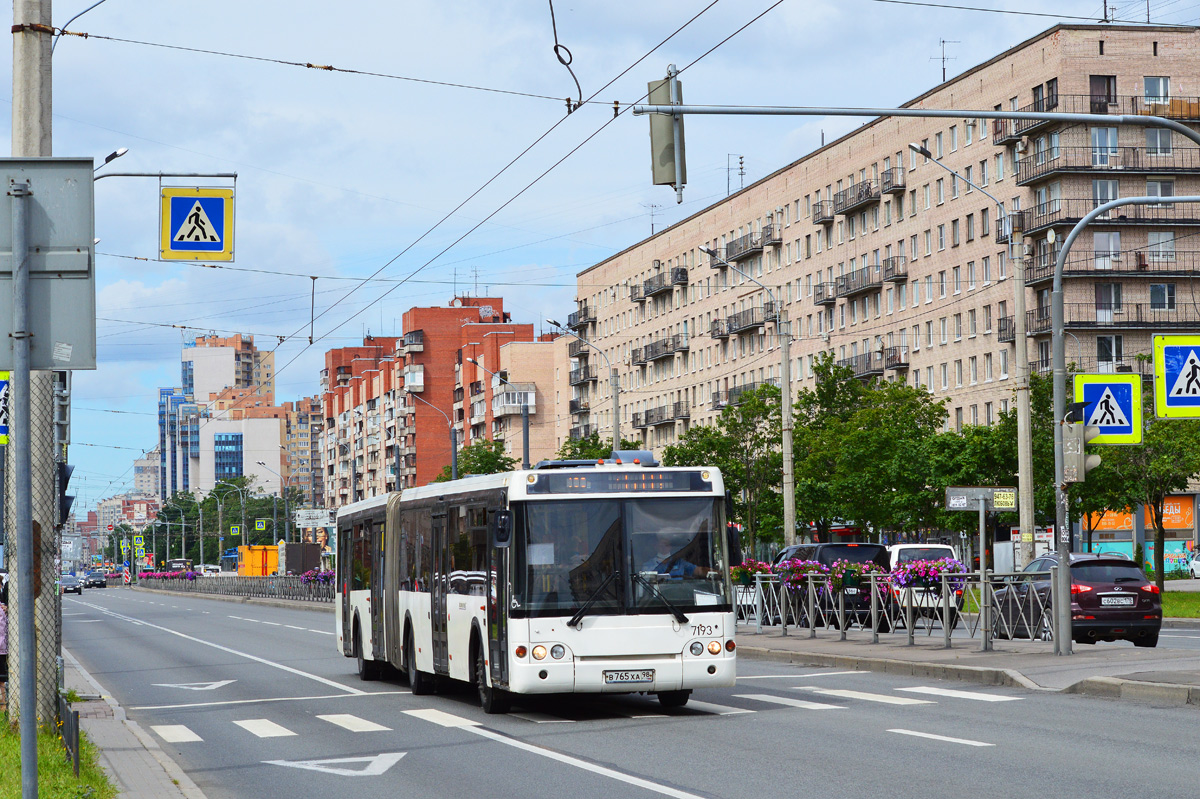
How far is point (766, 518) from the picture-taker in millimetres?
70875

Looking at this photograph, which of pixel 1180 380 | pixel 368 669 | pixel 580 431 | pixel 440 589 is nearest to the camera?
pixel 440 589

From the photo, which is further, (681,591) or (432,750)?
(681,591)

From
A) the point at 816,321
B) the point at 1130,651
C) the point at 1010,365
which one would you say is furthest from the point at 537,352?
the point at 1130,651

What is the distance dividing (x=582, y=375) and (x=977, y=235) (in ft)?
168

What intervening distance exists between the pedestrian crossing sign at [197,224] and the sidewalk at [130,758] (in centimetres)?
482

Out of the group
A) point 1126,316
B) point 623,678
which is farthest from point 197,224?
point 1126,316

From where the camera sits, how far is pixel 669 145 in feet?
51.2

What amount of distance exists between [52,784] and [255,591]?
70.9m

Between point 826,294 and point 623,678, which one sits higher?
point 826,294

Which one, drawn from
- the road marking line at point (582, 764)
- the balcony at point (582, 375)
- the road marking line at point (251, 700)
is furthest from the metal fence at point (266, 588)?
the road marking line at point (582, 764)

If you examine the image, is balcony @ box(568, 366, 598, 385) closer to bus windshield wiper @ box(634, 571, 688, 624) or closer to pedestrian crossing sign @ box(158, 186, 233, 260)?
pedestrian crossing sign @ box(158, 186, 233, 260)

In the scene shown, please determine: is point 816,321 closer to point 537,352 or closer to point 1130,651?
point 537,352

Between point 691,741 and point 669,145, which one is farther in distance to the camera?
point 669,145

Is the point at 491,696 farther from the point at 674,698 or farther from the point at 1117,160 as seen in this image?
the point at 1117,160
